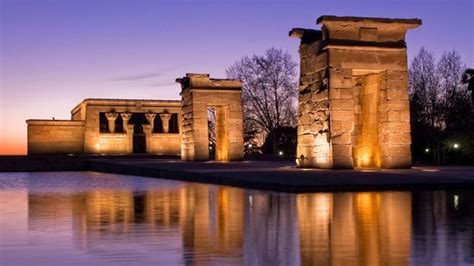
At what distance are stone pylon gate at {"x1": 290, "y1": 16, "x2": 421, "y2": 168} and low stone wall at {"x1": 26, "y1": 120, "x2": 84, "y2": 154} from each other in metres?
33.7

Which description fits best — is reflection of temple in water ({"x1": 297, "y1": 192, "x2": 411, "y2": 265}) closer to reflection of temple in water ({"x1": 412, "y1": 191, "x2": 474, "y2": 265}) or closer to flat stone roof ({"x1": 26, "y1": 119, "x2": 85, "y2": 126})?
reflection of temple in water ({"x1": 412, "y1": 191, "x2": 474, "y2": 265})

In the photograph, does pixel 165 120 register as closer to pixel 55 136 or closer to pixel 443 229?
pixel 55 136

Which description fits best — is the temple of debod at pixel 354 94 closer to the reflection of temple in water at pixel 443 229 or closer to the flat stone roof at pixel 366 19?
the flat stone roof at pixel 366 19

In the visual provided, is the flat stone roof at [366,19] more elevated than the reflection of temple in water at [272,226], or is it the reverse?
the flat stone roof at [366,19]

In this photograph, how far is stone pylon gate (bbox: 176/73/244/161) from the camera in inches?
1410

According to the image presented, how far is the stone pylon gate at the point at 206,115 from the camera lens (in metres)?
35.8

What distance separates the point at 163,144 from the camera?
183 ft

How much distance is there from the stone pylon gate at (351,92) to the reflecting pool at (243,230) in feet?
29.1

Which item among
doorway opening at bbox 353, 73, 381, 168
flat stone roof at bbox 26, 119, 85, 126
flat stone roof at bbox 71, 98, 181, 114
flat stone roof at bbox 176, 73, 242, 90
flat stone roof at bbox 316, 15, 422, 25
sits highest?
flat stone roof at bbox 71, 98, 181, 114

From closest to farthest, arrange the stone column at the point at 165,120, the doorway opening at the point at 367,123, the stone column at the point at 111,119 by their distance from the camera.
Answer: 1. the doorway opening at the point at 367,123
2. the stone column at the point at 111,119
3. the stone column at the point at 165,120

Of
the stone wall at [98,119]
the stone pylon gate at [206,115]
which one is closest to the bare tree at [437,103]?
the stone pylon gate at [206,115]

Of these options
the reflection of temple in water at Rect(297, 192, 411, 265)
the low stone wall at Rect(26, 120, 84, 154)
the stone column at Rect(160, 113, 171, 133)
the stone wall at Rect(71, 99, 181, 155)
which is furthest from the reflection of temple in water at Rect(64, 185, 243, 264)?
the stone column at Rect(160, 113, 171, 133)

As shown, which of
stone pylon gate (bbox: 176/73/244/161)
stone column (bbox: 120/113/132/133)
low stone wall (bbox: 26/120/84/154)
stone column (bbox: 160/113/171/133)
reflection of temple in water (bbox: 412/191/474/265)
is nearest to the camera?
reflection of temple in water (bbox: 412/191/474/265)

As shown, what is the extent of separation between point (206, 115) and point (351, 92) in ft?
47.8
